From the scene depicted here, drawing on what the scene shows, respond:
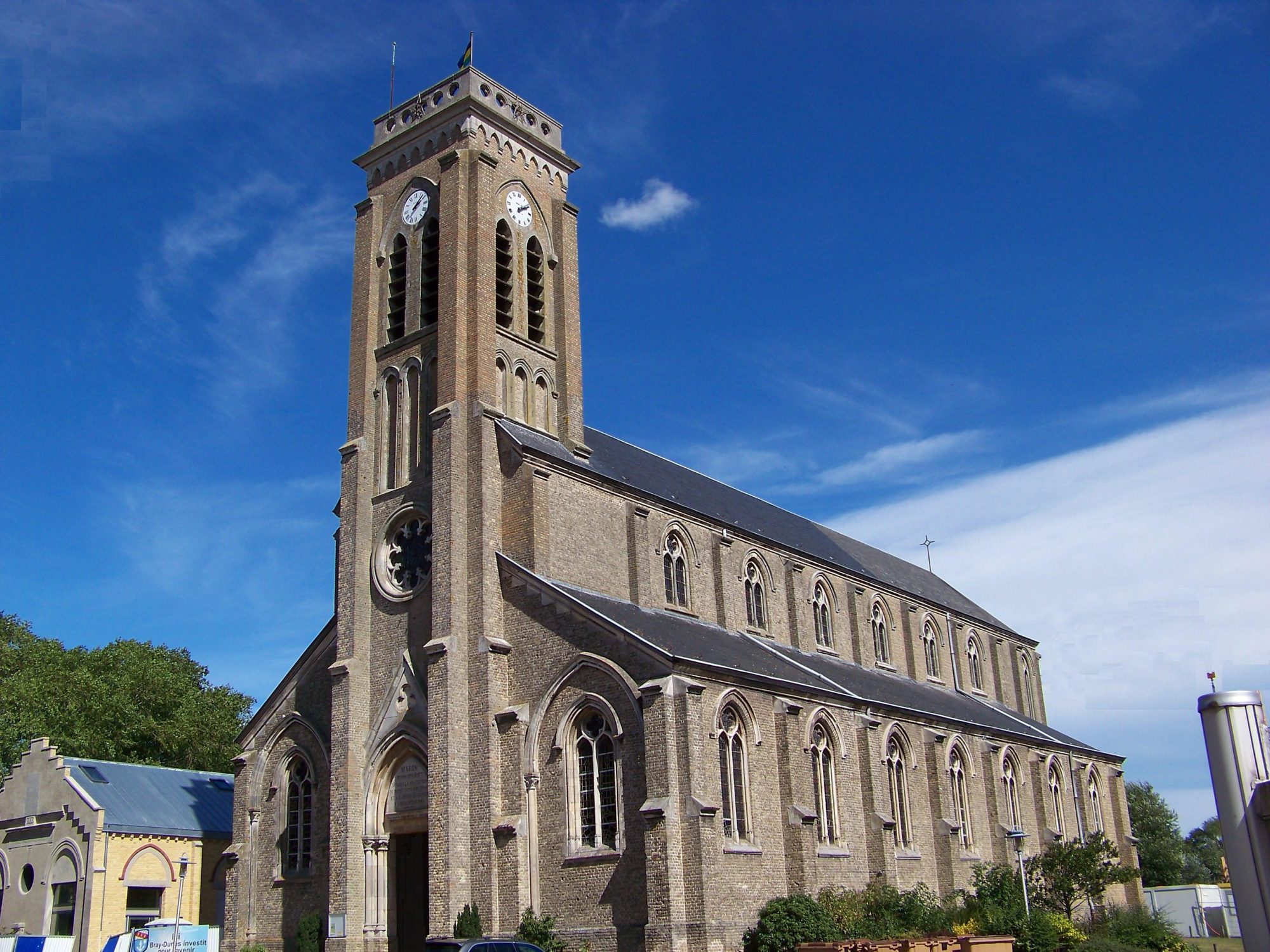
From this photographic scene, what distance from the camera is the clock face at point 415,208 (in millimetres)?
34969

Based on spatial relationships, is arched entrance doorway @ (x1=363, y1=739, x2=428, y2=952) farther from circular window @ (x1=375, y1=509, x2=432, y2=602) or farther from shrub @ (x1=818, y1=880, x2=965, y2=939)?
shrub @ (x1=818, y1=880, x2=965, y2=939)

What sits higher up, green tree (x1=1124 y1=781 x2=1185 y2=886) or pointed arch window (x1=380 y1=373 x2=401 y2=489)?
pointed arch window (x1=380 y1=373 x2=401 y2=489)

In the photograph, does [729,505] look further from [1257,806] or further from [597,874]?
[1257,806]

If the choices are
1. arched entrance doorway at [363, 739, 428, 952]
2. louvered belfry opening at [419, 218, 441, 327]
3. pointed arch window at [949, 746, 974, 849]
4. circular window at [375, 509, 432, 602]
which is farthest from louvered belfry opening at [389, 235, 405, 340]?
pointed arch window at [949, 746, 974, 849]

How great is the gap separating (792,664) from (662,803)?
10263mm

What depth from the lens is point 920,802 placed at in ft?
115

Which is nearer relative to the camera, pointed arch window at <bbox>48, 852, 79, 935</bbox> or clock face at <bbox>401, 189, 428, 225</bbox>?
pointed arch window at <bbox>48, 852, 79, 935</bbox>

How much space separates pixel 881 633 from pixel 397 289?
23.2 metres

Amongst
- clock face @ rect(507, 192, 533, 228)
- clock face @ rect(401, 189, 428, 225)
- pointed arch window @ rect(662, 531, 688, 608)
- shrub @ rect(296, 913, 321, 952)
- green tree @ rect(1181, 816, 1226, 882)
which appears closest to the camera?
shrub @ rect(296, 913, 321, 952)

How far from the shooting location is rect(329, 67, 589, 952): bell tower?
27.7m

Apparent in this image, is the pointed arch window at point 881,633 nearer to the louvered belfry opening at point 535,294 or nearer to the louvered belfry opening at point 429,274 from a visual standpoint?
the louvered belfry opening at point 535,294

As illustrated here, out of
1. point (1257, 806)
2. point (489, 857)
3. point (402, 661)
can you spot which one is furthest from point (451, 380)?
point (1257, 806)

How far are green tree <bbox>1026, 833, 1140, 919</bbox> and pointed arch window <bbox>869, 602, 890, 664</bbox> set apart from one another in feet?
36.7

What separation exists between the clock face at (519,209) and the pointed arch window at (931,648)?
2462 cm
